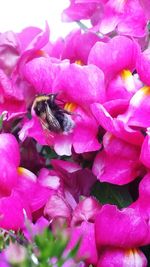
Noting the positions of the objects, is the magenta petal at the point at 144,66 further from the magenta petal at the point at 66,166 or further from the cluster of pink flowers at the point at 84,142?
the magenta petal at the point at 66,166

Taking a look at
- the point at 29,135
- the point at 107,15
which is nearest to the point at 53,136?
the point at 29,135

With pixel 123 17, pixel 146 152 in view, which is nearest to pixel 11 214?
pixel 146 152

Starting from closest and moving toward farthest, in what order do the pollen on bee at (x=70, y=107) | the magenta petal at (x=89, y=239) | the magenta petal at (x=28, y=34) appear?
the magenta petal at (x=89, y=239) < the pollen on bee at (x=70, y=107) < the magenta petal at (x=28, y=34)

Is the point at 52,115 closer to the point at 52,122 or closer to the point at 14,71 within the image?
the point at 52,122

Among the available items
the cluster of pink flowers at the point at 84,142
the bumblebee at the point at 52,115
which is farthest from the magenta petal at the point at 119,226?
the bumblebee at the point at 52,115

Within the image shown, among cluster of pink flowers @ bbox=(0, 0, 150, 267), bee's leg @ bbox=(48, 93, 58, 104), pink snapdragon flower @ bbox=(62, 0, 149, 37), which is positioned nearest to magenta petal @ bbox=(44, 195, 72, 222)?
cluster of pink flowers @ bbox=(0, 0, 150, 267)

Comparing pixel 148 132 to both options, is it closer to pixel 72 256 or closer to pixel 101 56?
pixel 101 56

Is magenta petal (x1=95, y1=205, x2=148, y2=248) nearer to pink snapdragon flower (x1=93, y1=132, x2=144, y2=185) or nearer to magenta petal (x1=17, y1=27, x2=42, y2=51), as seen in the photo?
pink snapdragon flower (x1=93, y1=132, x2=144, y2=185)
